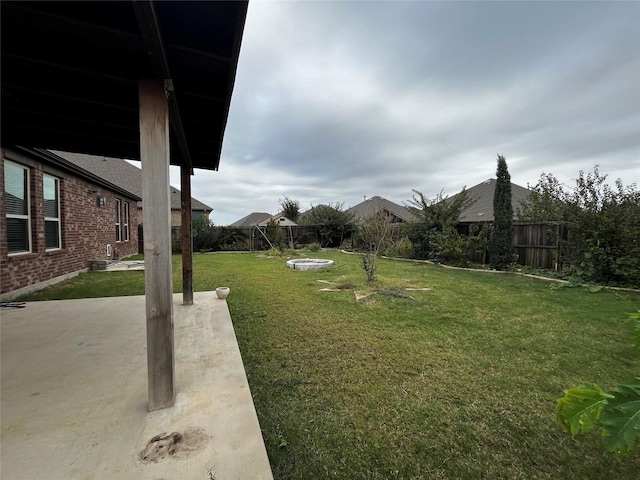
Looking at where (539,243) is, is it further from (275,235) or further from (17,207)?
(17,207)

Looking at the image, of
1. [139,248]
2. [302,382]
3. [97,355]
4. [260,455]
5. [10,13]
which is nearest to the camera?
[10,13]

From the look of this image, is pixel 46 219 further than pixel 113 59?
Yes

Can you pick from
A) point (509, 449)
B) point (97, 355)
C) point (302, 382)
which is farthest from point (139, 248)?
point (509, 449)

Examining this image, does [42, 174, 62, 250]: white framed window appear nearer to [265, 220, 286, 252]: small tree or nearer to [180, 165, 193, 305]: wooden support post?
[180, 165, 193, 305]: wooden support post

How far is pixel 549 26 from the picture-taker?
663 cm

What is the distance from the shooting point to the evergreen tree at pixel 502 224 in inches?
403

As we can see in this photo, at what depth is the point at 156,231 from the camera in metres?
2.04

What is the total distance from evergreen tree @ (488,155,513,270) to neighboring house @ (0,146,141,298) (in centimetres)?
1310

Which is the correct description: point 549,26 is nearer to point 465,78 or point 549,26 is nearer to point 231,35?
point 465,78

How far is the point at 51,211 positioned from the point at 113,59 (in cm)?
746

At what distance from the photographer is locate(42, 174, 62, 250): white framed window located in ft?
22.8

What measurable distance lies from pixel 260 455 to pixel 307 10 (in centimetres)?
737

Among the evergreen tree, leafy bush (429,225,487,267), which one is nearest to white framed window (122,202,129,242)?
leafy bush (429,225,487,267)

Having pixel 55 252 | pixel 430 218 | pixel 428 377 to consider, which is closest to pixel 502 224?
pixel 430 218
